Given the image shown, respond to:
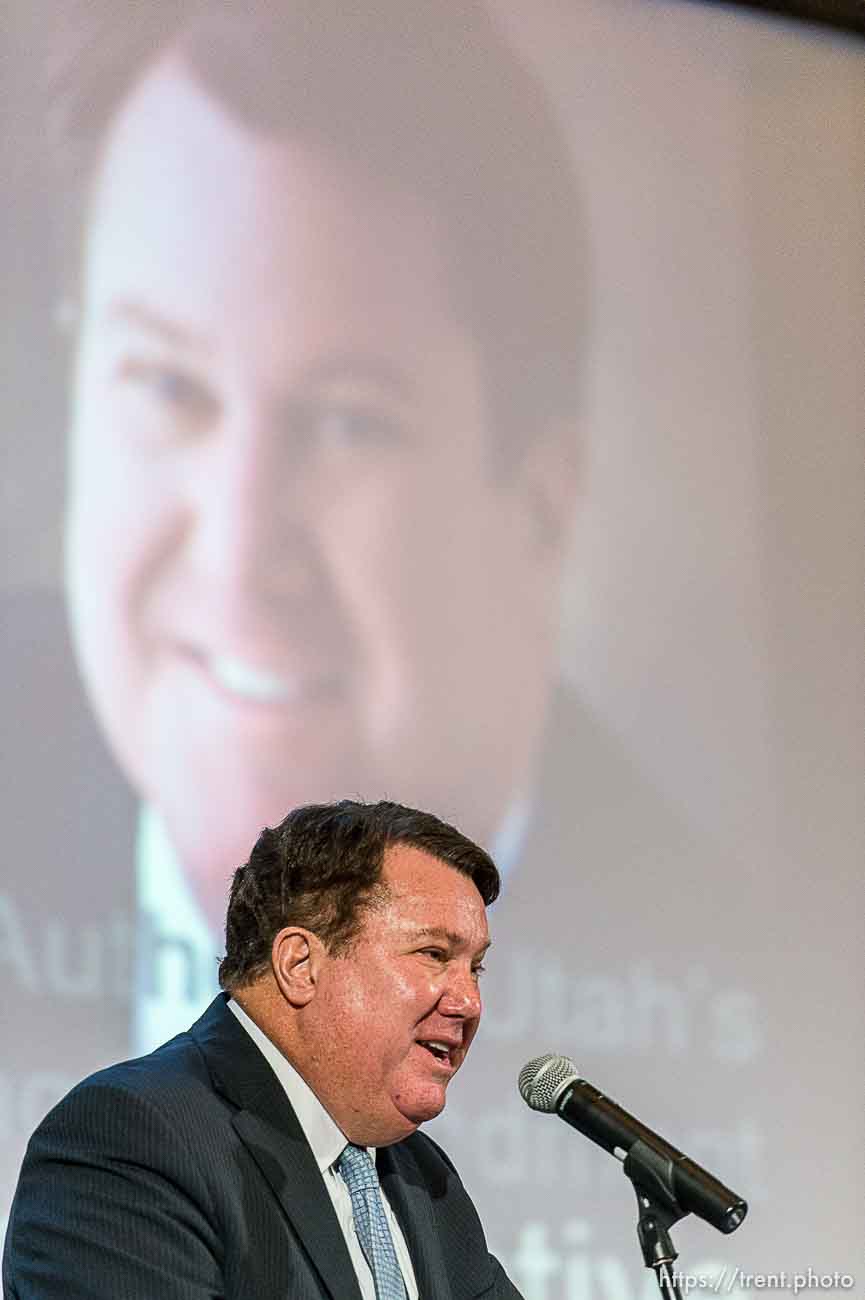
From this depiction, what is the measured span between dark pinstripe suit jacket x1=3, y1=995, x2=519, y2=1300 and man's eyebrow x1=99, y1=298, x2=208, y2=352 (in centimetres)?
227

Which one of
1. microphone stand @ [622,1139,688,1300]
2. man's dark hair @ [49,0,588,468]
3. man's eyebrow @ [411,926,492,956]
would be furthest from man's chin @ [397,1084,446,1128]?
man's dark hair @ [49,0,588,468]

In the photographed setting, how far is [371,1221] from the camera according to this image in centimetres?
299

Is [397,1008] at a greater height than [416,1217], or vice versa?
[397,1008]

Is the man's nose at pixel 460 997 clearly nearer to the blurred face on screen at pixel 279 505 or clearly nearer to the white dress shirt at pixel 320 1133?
the white dress shirt at pixel 320 1133

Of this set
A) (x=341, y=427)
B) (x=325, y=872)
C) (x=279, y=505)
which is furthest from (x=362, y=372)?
(x=325, y=872)

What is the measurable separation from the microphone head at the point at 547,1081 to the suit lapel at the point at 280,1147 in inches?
15.0

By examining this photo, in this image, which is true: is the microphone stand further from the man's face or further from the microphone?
the man's face

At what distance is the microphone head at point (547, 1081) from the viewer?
2742 millimetres

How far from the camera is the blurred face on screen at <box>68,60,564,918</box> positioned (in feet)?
15.1

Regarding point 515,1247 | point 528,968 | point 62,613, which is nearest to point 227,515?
point 62,613

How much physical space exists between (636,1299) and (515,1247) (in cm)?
40

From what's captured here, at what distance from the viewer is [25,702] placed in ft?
14.5

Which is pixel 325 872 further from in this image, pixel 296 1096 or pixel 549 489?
pixel 549 489

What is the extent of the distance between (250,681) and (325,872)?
1.76 meters
